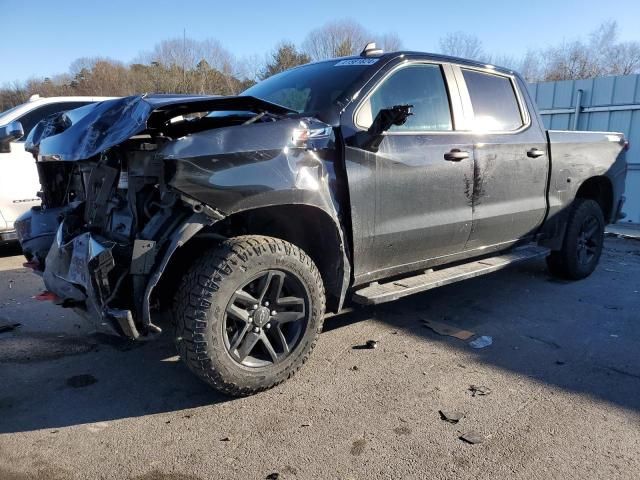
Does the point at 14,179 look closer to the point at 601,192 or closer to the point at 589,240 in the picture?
the point at 589,240

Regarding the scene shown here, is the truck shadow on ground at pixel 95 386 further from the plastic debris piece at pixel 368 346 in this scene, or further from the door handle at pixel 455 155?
the door handle at pixel 455 155

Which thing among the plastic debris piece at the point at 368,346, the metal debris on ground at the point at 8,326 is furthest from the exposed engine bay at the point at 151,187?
the metal debris on ground at the point at 8,326

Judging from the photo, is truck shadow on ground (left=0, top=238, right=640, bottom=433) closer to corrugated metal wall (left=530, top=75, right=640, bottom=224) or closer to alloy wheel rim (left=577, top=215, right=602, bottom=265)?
alloy wheel rim (left=577, top=215, right=602, bottom=265)

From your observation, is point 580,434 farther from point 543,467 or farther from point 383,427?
point 383,427

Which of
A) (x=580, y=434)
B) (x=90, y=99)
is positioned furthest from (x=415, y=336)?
(x=90, y=99)

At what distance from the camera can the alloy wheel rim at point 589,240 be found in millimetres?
5527

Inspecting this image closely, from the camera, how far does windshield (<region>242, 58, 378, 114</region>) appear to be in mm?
3569

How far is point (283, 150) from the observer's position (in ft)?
9.79

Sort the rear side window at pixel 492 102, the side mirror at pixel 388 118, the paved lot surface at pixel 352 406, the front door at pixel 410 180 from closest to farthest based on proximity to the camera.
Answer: the paved lot surface at pixel 352 406, the side mirror at pixel 388 118, the front door at pixel 410 180, the rear side window at pixel 492 102

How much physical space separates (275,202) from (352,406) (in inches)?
49.4

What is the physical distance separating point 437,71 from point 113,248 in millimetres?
2691

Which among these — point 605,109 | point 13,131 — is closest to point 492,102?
point 13,131

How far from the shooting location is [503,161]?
14.2 feet

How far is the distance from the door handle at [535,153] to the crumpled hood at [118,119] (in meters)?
2.34
